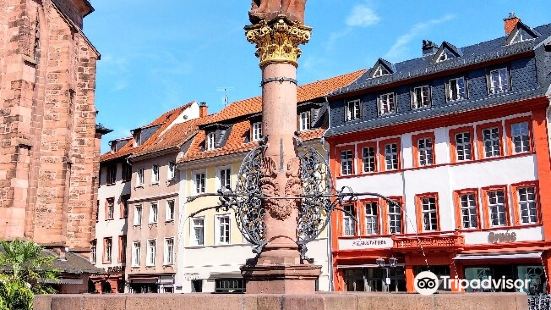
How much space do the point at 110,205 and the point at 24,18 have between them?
22.9 m

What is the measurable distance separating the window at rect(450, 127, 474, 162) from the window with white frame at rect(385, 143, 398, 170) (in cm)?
281

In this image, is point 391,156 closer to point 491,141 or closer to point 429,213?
point 429,213

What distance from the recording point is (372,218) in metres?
31.3

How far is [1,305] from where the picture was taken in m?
14.0

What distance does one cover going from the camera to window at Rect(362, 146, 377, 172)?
31.8 metres

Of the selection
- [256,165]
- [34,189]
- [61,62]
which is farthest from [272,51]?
[61,62]

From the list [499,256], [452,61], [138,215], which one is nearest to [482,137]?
[452,61]

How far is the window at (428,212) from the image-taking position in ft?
96.9

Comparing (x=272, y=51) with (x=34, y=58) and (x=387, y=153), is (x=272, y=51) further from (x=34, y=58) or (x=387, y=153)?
(x=387, y=153)

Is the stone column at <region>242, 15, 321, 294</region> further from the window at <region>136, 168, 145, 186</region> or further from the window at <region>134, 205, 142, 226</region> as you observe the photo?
the window at <region>136, 168, 145, 186</region>

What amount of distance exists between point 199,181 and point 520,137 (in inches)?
711

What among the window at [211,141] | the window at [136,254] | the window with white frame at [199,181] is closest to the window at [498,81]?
the window at [211,141]

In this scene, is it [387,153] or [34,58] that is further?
[387,153]

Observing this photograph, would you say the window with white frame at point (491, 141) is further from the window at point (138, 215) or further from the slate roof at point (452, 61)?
the window at point (138, 215)
